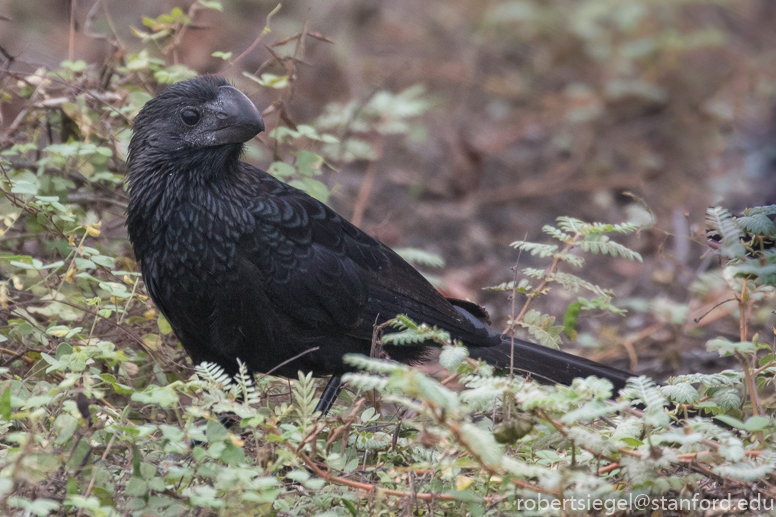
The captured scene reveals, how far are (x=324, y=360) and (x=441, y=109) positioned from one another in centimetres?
477

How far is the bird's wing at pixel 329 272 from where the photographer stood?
122 inches

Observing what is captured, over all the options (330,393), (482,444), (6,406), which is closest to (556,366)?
(330,393)

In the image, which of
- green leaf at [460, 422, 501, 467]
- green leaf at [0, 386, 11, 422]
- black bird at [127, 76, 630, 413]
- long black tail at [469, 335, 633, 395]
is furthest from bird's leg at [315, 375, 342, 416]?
green leaf at [460, 422, 501, 467]

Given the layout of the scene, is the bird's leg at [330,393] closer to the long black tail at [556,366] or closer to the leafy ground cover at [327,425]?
the leafy ground cover at [327,425]

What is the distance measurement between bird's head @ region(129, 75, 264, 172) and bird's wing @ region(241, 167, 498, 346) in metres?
0.28

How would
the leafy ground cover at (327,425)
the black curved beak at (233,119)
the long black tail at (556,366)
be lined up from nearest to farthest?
the leafy ground cover at (327,425)
the black curved beak at (233,119)
the long black tail at (556,366)

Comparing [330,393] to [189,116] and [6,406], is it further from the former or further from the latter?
[6,406]

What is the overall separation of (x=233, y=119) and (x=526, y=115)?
504cm

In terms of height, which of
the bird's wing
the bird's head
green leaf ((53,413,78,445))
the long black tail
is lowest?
green leaf ((53,413,78,445))

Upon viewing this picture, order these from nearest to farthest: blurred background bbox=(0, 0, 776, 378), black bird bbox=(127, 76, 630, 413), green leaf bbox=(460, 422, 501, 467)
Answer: green leaf bbox=(460, 422, 501, 467) → black bird bbox=(127, 76, 630, 413) → blurred background bbox=(0, 0, 776, 378)

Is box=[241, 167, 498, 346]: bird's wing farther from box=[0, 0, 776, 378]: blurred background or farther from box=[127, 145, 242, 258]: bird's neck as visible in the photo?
box=[0, 0, 776, 378]: blurred background

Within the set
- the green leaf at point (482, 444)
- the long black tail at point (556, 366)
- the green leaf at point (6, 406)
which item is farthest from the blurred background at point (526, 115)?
the green leaf at point (482, 444)

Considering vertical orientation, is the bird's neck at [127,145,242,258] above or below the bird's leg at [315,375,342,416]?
above

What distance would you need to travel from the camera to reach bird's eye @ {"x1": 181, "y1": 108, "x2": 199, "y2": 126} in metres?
3.13
